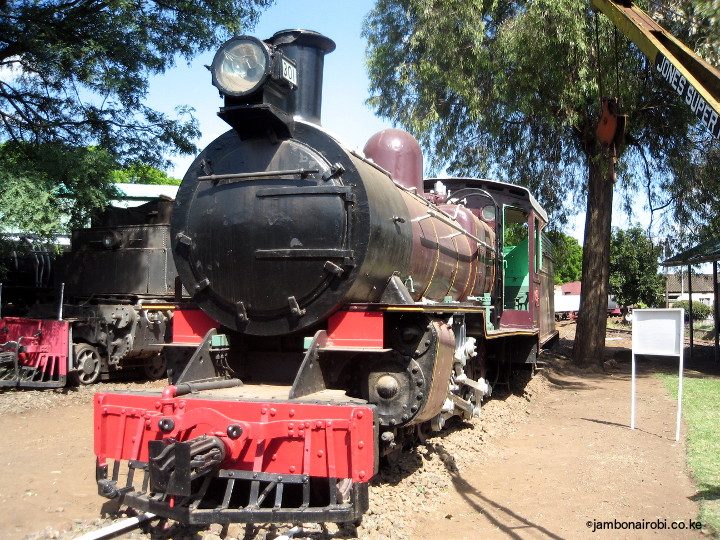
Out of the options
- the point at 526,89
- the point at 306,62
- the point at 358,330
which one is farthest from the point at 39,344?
the point at 526,89

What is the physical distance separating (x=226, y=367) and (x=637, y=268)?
39569 mm

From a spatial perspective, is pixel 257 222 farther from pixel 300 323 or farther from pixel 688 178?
pixel 688 178

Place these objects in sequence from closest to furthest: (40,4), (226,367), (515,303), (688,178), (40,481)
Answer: (226,367) → (40,481) → (515,303) → (40,4) → (688,178)

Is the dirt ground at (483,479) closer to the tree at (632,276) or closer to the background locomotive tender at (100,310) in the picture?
the background locomotive tender at (100,310)

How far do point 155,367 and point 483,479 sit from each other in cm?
812

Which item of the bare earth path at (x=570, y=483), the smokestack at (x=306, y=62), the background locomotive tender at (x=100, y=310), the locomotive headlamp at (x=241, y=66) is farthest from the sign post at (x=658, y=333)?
the background locomotive tender at (x=100, y=310)

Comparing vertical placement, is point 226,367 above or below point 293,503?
above

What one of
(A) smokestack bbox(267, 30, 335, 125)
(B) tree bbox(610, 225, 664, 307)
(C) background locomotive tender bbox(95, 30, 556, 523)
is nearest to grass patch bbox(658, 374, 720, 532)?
(C) background locomotive tender bbox(95, 30, 556, 523)

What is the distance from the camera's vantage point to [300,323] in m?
4.82

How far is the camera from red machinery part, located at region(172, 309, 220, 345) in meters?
5.24

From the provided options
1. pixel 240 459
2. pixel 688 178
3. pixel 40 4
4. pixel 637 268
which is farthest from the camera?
pixel 637 268

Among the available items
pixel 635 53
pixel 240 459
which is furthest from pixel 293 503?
pixel 635 53

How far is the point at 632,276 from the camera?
40.5m

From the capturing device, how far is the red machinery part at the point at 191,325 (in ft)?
17.2
